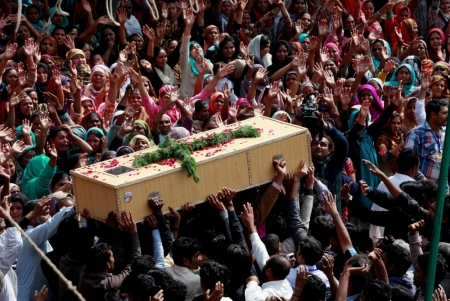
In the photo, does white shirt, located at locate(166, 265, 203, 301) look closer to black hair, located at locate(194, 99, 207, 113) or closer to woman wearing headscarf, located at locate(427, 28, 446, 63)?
black hair, located at locate(194, 99, 207, 113)

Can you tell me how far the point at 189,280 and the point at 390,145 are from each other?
412 centimetres

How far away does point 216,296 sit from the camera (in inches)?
284

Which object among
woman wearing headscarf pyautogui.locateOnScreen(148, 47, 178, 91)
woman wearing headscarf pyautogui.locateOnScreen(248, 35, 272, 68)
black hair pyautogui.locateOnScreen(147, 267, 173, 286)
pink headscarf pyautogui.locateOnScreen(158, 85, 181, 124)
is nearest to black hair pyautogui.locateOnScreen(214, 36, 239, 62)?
woman wearing headscarf pyautogui.locateOnScreen(248, 35, 272, 68)

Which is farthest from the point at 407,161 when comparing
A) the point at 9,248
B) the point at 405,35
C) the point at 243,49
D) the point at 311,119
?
the point at 405,35

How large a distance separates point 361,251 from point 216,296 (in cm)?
191

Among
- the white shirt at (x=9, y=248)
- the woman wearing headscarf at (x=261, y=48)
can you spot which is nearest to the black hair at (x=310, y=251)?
the white shirt at (x=9, y=248)

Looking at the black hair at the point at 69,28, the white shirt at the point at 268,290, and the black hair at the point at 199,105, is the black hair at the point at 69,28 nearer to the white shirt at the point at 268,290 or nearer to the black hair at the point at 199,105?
the black hair at the point at 199,105

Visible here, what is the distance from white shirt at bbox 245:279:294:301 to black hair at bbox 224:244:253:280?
0.12 meters

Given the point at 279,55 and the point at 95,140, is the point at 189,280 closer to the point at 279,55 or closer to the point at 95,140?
the point at 95,140

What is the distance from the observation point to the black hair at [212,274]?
7.47 meters

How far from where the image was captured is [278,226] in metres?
8.93

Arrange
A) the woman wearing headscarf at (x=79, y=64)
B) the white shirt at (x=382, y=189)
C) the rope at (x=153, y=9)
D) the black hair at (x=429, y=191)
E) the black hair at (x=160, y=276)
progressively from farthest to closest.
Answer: the rope at (x=153, y=9)
the woman wearing headscarf at (x=79, y=64)
the white shirt at (x=382, y=189)
the black hair at (x=429, y=191)
the black hair at (x=160, y=276)

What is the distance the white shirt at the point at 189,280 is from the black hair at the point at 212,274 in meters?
0.36

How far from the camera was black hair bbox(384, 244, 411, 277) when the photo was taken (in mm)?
7918
